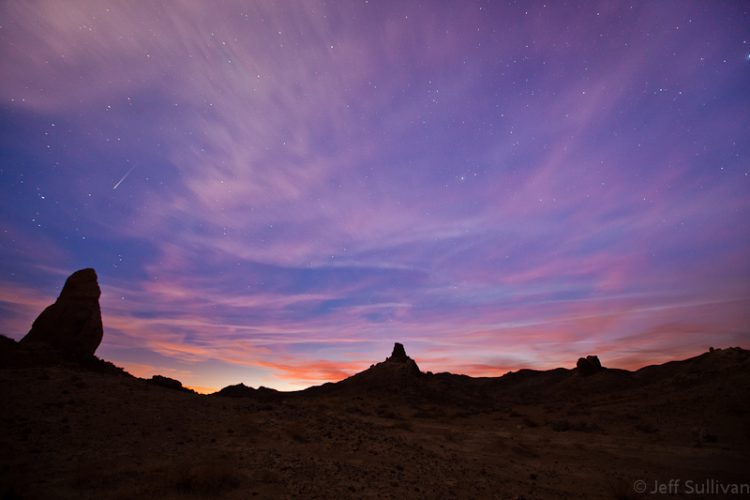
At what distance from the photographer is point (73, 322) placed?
40.2 m

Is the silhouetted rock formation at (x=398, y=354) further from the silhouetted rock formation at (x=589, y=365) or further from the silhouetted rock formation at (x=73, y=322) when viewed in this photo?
the silhouetted rock formation at (x=73, y=322)

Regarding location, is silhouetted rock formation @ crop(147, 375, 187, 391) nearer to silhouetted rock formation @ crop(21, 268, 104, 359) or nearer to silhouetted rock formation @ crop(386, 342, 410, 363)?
silhouetted rock formation @ crop(21, 268, 104, 359)

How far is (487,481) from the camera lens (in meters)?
13.6

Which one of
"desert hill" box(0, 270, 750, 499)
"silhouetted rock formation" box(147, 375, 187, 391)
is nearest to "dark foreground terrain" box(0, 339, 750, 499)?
"desert hill" box(0, 270, 750, 499)

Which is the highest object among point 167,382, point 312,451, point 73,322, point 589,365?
point 73,322

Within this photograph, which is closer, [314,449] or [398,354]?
[314,449]

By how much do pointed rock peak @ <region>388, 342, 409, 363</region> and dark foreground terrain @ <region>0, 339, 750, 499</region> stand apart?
44430 mm

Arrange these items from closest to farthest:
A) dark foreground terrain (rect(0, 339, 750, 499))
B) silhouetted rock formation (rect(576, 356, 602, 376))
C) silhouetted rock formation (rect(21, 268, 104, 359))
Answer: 1. dark foreground terrain (rect(0, 339, 750, 499))
2. silhouetted rock formation (rect(21, 268, 104, 359))
3. silhouetted rock formation (rect(576, 356, 602, 376))

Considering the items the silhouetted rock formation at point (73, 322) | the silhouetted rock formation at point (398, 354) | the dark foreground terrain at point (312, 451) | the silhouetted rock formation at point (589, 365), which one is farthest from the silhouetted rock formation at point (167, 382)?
the silhouetted rock formation at point (589, 365)

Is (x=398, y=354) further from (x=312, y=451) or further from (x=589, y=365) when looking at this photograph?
(x=312, y=451)

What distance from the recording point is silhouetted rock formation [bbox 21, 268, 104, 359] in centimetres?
3916

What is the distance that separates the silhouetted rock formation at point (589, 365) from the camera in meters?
75.4

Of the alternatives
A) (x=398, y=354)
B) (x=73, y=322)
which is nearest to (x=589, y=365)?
(x=398, y=354)

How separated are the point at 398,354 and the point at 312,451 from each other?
6489 centimetres
